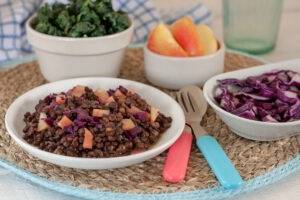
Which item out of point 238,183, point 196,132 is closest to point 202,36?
point 196,132

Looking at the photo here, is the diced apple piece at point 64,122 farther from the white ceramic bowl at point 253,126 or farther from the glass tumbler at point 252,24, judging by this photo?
the glass tumbler at point 252,24

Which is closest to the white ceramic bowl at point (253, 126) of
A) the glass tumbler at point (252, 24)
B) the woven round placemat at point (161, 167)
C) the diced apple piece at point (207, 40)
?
the woven round placemat at point (161, 167)

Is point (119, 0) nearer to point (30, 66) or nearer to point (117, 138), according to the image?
point (30, 66)

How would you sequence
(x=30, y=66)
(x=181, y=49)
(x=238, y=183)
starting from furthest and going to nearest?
(x=30, y=66) → (x=181, y=49) → (x=238, y=183)

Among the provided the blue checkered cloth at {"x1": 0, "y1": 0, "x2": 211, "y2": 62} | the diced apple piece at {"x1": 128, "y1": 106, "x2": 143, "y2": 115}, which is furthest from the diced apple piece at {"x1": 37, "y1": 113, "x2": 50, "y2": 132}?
the blue checkered cloth at {"x1": 0, "y1": 0, "x2": 211, "y2": 62}

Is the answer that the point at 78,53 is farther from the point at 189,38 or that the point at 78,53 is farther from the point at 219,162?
the point at 219,162

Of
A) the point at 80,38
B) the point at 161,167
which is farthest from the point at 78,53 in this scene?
the point at 161,167
